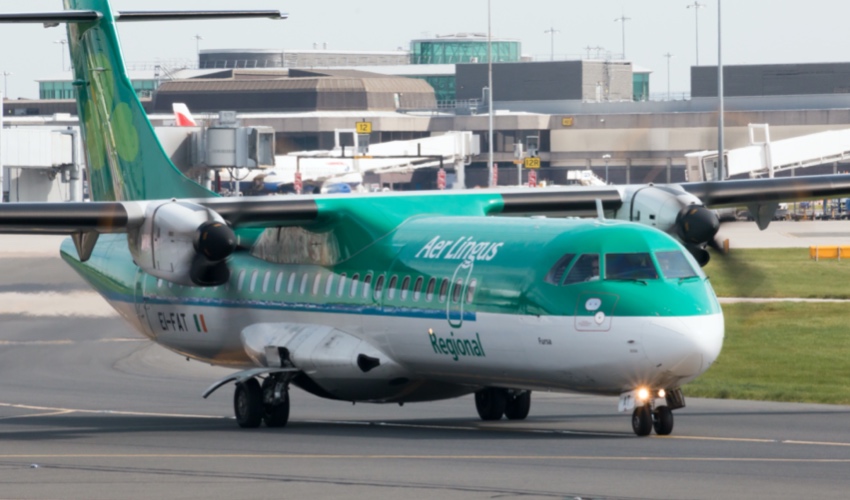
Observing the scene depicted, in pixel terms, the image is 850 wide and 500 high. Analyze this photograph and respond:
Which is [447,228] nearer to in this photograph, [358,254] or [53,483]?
[358,254]

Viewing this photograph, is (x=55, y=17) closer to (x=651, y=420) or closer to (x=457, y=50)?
(x=651, y=420)

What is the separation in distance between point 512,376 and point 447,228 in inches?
106

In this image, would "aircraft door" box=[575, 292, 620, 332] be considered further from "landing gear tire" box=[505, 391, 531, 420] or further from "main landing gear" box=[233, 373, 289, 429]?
"main landing gear" box=[233, 373, 289, 429]

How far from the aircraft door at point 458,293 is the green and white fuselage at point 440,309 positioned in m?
0.02

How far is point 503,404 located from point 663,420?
13.0 feet

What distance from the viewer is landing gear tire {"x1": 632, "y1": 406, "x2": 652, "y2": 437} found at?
16.3 metres

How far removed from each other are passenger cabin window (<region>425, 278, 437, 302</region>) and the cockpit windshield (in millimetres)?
3171

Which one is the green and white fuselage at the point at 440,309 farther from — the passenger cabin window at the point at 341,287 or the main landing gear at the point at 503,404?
the main landing gear at the point at 503,404

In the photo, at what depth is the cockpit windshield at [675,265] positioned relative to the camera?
16.1 metres

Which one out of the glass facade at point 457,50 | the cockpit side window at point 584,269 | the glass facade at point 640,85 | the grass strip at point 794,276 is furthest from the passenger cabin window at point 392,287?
the glass facade at point 457,50

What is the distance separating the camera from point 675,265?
16.2 metres

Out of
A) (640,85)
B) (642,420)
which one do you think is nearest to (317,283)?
(642,420)

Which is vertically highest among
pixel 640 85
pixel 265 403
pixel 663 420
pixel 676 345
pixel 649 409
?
pixel 640 85

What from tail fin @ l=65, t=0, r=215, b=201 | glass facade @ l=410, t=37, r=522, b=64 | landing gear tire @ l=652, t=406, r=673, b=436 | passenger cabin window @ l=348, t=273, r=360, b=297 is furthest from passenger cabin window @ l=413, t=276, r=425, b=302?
glass facade @ l=410, t=37, r=522, b=64
